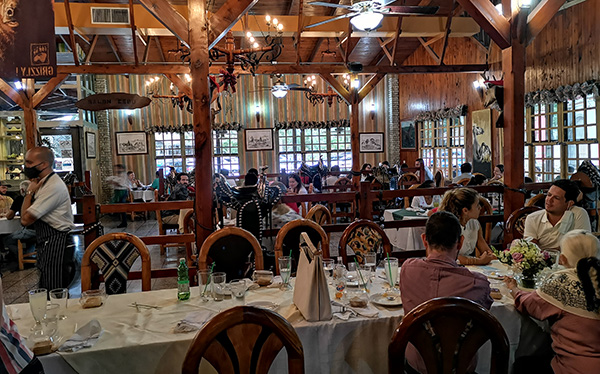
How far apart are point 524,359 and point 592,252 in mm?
678

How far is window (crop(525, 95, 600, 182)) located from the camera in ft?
23.0

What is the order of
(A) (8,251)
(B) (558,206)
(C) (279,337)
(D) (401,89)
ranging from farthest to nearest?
1. (D) (401,89)
2. (A) (8,251)
3. (B) (558,206)
4. (C) (279,337)

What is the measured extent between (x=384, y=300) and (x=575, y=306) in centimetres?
86

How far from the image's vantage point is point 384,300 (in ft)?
7.74

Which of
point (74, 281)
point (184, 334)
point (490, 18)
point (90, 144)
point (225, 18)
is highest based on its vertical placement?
point (490, 18)

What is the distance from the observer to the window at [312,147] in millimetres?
15281

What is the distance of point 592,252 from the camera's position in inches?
75.2

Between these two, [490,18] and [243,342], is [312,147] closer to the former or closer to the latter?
[490,18]

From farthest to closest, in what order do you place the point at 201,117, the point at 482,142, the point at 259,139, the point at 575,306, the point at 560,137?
the point at 259,139
the point at 482,142
the point at 560,137
the point at 201,117
the point at 575,306

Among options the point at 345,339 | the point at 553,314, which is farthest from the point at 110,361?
the point at 553,314

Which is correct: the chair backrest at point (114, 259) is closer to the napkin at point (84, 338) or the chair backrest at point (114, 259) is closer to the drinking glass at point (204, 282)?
the drinking glass at point (204, 282)

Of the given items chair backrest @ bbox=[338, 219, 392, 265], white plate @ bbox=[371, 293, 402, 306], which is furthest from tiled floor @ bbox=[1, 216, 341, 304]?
white plate @ bbox=[371, 293, 402, 306]

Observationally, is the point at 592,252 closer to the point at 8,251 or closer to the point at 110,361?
the point at 110,361

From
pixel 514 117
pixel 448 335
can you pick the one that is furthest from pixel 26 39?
pixel 514 117
